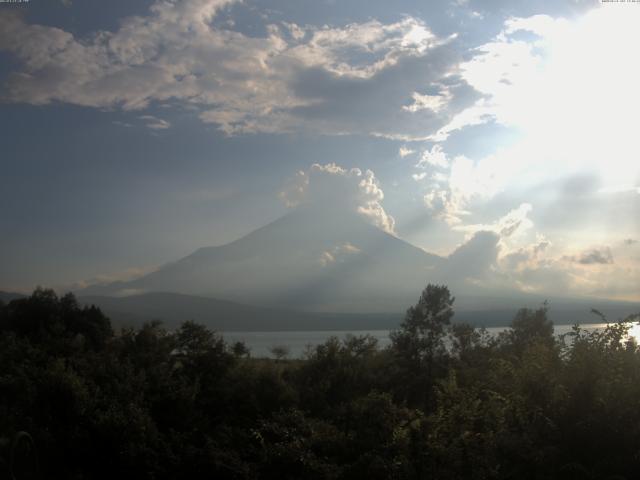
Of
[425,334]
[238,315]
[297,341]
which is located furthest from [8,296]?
[238,315]

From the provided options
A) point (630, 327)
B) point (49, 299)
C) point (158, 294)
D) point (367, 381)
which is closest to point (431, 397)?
point (367, 381)

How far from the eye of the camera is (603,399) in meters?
8.15

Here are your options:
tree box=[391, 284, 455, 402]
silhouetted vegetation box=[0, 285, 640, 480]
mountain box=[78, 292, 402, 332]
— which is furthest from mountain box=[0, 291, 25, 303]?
mountain box=[78, 292, 402, 332]

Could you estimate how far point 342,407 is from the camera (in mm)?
16938

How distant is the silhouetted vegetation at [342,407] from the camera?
8109 mm

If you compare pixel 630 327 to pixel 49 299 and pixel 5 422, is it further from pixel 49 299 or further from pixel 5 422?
pixel 49 299

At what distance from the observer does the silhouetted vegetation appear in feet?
26.6

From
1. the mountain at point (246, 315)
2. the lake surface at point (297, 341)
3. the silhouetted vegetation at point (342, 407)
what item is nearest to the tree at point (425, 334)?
the silhouetted vegetation at point (342, 407)

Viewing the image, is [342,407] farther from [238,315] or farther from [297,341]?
[238,315]

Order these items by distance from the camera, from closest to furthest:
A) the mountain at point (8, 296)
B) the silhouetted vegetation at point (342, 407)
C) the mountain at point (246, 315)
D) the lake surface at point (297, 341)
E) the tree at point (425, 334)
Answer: the silhouetted vegetation at point (342, 407), the lake surface at point (297, 341), the tree at point (425, 334), the mountain at point (8, 296), the mountain at point (246, 315)

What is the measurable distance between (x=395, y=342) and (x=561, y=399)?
19059mm

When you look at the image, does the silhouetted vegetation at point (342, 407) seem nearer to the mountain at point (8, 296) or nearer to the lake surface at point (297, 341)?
the lake surface at point (297, 341)

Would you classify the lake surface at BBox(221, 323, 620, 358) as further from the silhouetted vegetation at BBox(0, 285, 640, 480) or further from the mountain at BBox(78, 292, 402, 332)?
the mountain at BBox(78, 292, 402, 332)

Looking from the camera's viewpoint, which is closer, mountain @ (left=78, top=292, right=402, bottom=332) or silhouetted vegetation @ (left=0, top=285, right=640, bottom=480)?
silhouetted vegetation @ (left=0, top=285, right=640, bottom=480)
